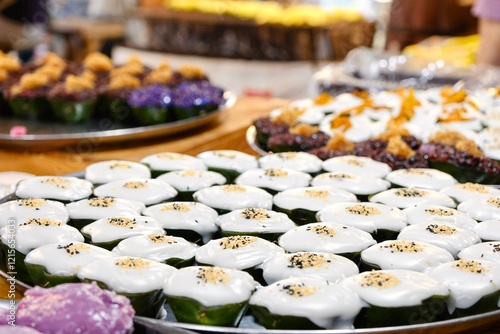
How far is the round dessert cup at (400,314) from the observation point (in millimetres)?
1340

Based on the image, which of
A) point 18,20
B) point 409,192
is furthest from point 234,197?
point 18,20

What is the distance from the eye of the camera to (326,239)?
1607 millimetres

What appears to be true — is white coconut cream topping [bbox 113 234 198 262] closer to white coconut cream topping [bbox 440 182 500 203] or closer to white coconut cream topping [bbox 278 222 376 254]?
white coconut cream topping [bbox 278 222 376 254]

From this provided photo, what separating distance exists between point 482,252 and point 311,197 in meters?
0.48

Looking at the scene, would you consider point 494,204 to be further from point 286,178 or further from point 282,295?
point 282,295

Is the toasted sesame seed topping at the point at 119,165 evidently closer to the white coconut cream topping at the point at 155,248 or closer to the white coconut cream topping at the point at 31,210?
the white coconut cream topping at the point at 31,210

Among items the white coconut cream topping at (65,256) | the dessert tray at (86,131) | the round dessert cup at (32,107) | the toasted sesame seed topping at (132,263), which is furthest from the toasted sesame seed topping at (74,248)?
the round dessert cup at (32,107)

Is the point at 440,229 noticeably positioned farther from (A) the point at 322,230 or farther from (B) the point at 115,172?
(B) the point at 115,172

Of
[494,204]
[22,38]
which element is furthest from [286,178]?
[22,38]

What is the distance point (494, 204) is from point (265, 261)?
705 mm

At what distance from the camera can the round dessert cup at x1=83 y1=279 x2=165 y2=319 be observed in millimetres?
1340

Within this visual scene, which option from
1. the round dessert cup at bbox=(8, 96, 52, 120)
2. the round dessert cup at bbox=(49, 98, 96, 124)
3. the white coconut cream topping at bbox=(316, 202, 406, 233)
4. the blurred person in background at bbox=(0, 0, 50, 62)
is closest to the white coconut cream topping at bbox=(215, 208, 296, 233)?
the white coconut cream topping at bbox=(316, 202, 406, 233)

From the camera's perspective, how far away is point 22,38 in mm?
6551

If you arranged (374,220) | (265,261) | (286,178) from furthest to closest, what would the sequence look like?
(286,178)
(374,220)
(265,261)
